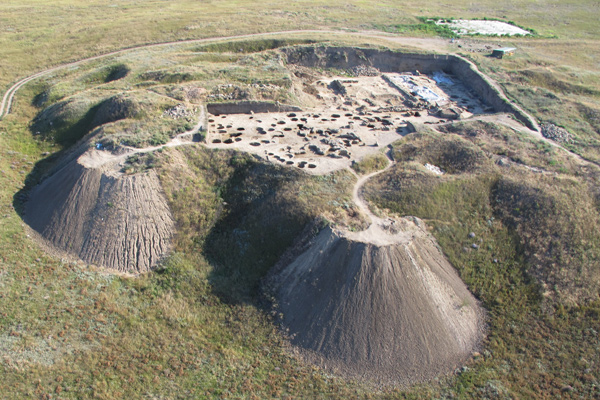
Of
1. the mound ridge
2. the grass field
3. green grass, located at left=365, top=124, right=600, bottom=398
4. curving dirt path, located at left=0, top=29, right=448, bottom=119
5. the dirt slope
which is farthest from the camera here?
curving dirt path, located at left=0, top=29, right=448, bottom=119

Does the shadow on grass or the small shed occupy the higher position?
the small shed

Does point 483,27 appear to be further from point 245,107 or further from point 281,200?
point 281,200

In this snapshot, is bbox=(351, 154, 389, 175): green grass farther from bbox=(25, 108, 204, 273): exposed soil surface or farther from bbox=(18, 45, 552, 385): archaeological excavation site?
bbox=(25, 108, 204, 273): exposed soil surface

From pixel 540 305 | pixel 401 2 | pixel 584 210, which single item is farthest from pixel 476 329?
pixel 401 2

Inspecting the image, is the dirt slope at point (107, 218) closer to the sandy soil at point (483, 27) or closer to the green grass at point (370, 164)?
the green grass at point (370, 164)

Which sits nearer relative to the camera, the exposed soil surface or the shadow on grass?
the shadow on grass

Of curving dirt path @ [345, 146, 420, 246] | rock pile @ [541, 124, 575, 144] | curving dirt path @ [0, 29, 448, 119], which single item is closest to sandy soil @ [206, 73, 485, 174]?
curving dirt path @ [345, 146, 420, 246]
